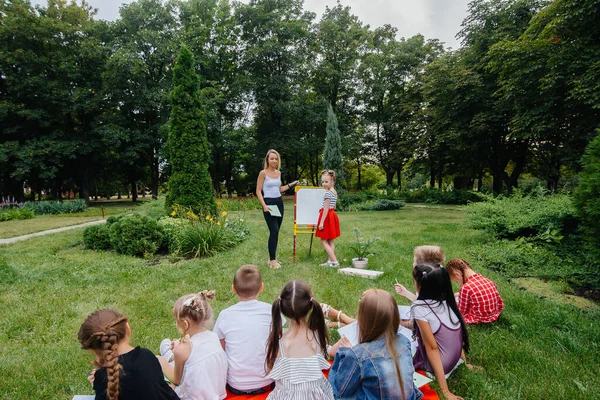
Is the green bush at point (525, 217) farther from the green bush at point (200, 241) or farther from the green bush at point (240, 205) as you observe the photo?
the green bush at point (240, 205)

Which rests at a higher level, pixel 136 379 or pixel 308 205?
pixel 308 205

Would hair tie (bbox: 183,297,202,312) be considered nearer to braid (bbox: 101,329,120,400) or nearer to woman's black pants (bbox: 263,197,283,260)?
braid (bbox: 101,329,120,400)

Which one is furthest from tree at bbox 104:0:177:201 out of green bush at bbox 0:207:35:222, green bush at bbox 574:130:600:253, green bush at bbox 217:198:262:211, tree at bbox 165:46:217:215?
green bush at bbox 574:130:600:253

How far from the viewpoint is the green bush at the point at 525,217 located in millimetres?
5656

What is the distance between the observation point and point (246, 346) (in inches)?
84.0

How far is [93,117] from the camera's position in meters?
23.1

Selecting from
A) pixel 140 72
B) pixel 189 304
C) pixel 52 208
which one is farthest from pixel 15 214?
pixel 189 304

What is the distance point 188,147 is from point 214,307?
6.00m

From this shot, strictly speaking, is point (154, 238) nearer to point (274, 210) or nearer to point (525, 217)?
point (274, 210)

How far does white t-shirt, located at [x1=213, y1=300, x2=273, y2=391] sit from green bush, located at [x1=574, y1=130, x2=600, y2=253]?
145 inches

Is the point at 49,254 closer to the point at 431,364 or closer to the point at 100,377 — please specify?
the point at 100,377

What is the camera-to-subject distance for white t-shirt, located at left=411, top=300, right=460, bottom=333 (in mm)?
2250

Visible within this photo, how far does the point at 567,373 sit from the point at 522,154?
64.2 ft

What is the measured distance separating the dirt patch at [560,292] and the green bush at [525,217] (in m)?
1.57
